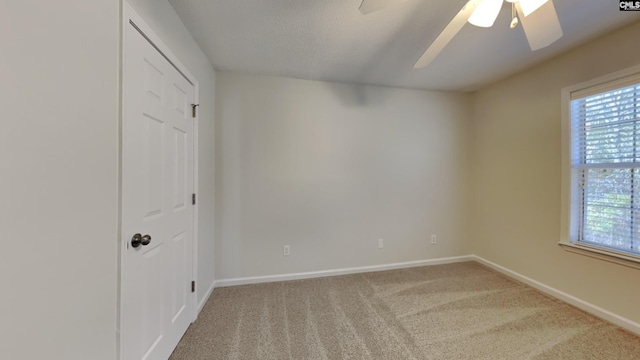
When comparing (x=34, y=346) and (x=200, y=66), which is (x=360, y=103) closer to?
(x=200, y=66)

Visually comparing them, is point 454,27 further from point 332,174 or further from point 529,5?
point 332,174

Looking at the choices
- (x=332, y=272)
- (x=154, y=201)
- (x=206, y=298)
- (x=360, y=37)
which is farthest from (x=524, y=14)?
(x=206, y=298)

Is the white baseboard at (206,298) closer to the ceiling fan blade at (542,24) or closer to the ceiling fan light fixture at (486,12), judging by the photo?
the ceiling fan light fixture at (486,12)

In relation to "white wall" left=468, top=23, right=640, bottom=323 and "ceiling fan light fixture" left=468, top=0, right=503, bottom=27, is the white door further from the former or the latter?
"white wall" left=468, top=23, right=640, bottom=323

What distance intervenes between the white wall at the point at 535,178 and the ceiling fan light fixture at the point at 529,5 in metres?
1.45

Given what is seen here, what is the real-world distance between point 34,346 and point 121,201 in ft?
1.91

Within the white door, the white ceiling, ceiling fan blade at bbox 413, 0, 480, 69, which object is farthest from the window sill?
the white door

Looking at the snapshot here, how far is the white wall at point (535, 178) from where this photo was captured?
1894mm

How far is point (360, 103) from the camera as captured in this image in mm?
2910

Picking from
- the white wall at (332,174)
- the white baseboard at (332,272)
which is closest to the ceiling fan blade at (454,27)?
the white wall at (332,174)

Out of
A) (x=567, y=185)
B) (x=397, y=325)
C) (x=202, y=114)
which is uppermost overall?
(x=202, y=114)

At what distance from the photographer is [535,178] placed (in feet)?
→ 8.14

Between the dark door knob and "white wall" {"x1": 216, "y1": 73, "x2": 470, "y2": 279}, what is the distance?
4.34 feet

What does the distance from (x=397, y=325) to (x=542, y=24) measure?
87.8 inches
